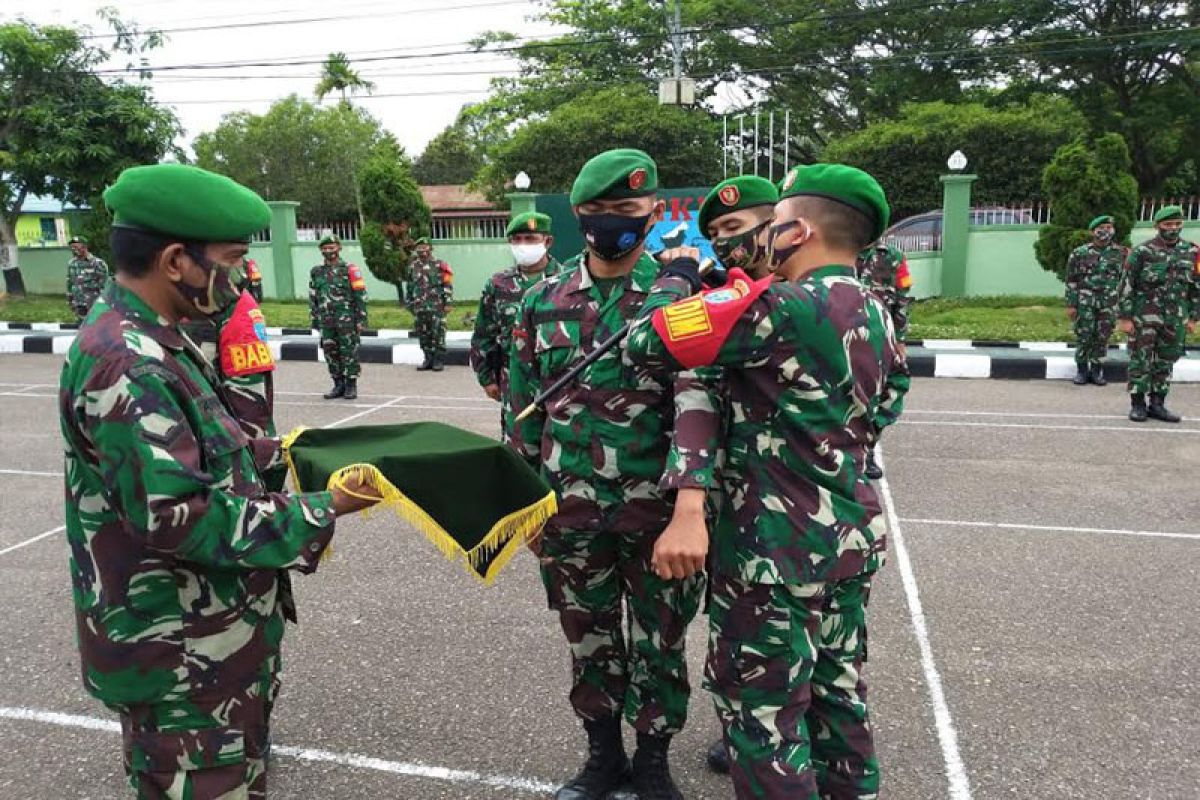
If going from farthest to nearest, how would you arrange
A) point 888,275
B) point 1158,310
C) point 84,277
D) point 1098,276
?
point 84,277
point 1098,276
point 888,275
point 1158,310

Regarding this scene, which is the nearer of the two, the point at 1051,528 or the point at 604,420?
the point at 604,420

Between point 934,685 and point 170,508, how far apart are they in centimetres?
263

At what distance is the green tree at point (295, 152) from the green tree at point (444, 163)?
46.6ft

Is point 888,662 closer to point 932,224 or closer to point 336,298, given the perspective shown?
point 336,298

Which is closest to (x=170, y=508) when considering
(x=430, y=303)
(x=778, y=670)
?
(x=778, y=670)

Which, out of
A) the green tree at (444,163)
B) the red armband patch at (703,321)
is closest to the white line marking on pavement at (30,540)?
the red armband patch at (703,321)

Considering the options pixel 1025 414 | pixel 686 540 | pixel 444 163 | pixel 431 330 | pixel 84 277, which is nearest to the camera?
pixel 686 540

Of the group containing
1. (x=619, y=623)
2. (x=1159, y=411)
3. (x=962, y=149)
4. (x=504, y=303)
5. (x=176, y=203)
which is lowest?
(x=1159, y=411)

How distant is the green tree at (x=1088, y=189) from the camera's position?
530 inches

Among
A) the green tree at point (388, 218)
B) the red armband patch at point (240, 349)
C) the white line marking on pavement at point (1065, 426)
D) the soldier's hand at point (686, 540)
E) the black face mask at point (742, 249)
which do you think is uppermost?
the green tree at point (388, 218)

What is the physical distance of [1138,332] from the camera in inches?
293

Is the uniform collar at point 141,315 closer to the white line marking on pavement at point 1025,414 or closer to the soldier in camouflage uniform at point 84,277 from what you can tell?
the white line marking on pavement at point 1025,414

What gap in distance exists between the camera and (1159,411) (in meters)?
7.43

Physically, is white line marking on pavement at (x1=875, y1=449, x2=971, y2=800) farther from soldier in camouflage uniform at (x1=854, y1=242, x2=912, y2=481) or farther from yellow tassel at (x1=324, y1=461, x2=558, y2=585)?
soldier in camouflage uniform at (x1=854, y1=242, x2=912, y2=481)
